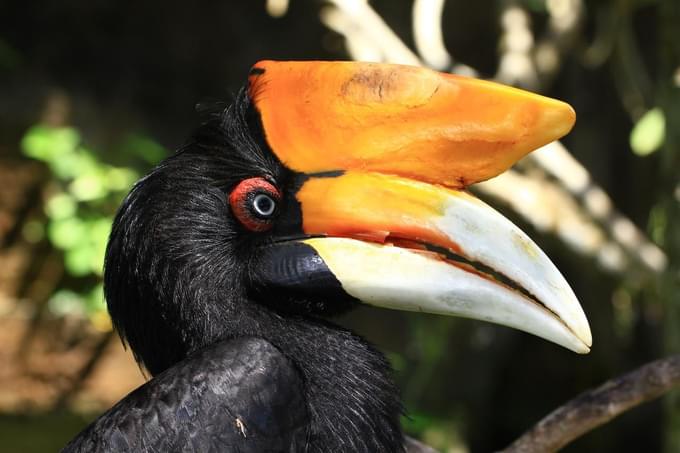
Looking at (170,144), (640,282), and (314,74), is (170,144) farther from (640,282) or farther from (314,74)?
(314,74)

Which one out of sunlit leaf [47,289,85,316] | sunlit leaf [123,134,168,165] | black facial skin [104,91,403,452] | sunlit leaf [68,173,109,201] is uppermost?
sunlit leaf [123,134,168,165]

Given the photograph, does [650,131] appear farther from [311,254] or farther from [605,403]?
[311,254]

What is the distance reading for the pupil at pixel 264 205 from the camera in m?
2.17

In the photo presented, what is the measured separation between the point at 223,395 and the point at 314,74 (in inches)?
26.9

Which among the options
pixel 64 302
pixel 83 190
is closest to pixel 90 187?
pixel 83 190

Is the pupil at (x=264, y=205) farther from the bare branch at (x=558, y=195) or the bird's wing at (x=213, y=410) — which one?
the bare branch at (x=558, y=195)

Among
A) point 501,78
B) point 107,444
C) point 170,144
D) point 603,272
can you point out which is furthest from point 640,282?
point 170,144

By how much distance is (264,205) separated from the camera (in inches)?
85.8

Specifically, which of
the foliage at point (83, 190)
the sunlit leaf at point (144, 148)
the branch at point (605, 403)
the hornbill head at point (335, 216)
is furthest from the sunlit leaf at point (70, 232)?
the branch at point (605, 403)

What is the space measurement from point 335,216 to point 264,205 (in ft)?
0.56

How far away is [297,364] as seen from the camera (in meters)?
2.13

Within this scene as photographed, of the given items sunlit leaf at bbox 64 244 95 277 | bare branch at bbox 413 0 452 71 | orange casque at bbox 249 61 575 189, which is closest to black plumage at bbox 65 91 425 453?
orange casque at bbox 249 61 575 189

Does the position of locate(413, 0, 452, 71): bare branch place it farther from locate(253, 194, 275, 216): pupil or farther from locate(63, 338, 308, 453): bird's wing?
locate(63, 338, 308, 453): bird's wing

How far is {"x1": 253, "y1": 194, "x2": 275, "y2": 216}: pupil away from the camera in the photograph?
2174 mm
